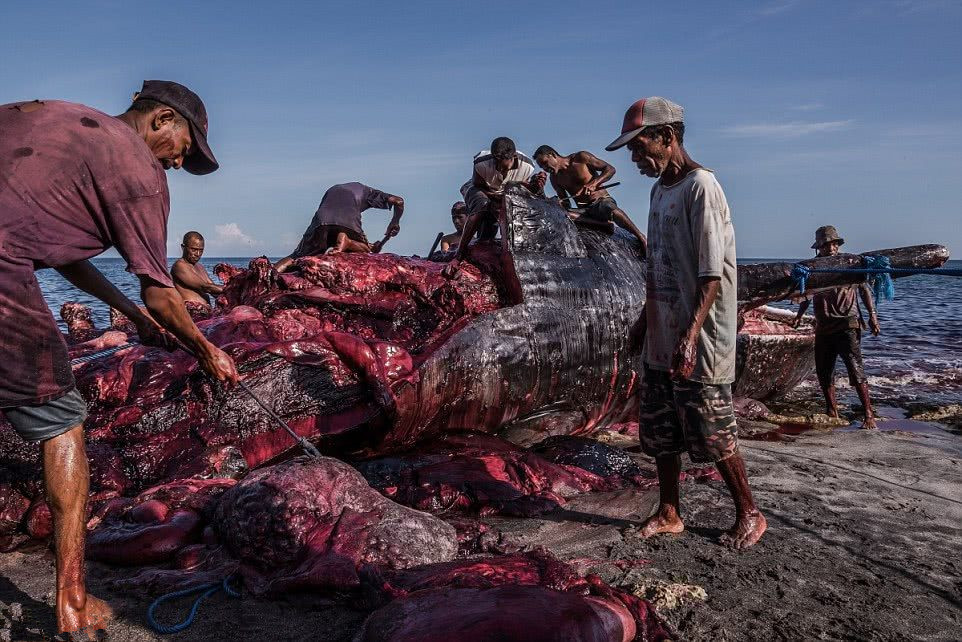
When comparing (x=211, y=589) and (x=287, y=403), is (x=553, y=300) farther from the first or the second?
(x=211, y=589)

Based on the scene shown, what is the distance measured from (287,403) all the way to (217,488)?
0.78 m

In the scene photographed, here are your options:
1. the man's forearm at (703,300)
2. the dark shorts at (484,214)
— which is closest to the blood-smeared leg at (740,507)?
the man's forearm at (703,300)

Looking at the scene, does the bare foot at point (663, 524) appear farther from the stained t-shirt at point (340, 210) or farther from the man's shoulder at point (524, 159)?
the stained t-shirt at point (340, 210)

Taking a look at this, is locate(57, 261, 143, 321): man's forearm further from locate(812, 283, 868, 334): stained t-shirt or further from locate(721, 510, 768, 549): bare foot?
locate(812, 283, 868, 334): stained t-shirt

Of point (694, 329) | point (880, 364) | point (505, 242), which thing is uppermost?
point (505, 242)

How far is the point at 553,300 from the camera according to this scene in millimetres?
6074

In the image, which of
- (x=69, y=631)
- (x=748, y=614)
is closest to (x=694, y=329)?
(x=748, y=614)

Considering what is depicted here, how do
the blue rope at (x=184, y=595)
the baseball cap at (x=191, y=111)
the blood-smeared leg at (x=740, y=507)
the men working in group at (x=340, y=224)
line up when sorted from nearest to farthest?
the blue rope at (x=184, y=595) → the baseball cap at (x=191, y=111) → the blood-smeared leg at (x=740, y=507) → the men working in group at (x=340, y=224)

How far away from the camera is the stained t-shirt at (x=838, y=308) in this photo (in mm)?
8570

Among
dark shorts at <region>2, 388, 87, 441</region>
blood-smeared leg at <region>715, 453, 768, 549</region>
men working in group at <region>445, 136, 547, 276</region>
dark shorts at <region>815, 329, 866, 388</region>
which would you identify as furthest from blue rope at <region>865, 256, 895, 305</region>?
dark shorts at <region>2, 388, 87, 441</region>

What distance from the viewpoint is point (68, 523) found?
9.58 ft

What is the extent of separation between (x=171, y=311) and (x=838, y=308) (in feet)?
25.4

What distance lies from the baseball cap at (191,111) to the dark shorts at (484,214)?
356 cm

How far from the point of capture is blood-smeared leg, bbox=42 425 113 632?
2.91 meters
